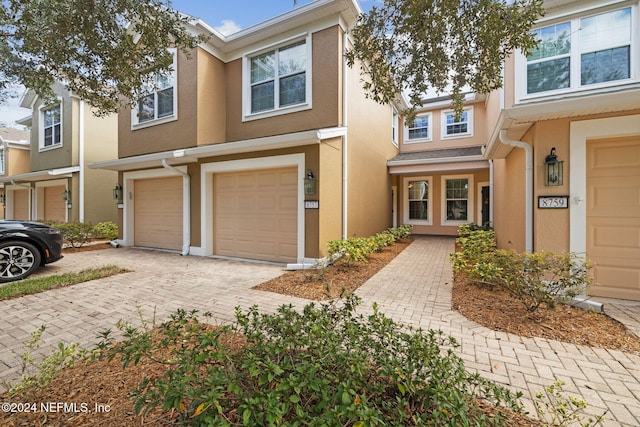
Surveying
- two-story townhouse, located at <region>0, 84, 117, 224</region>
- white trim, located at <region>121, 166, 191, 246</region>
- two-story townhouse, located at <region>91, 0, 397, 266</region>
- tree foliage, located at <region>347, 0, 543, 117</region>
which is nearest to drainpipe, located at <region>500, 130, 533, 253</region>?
tree foliage, located at <region>347, 0, 543, 117</region>

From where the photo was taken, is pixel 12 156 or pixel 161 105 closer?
pixel 161 105

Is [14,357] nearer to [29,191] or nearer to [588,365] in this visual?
[588,365]

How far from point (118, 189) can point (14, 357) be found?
846 centimetres

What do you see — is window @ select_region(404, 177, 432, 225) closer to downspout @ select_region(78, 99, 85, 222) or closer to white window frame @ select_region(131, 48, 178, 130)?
white window frame @ select_region(131, 48, 178, 130)

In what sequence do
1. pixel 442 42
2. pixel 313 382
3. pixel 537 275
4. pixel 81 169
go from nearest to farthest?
1. pixel 313 382
2. pixel 442 42
3. pixel 537 275
4. pixel 81 169

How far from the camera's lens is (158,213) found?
9344 millimetres

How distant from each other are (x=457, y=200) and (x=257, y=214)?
31.0ft

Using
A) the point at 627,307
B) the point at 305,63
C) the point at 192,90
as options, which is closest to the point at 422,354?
the point at 627,307

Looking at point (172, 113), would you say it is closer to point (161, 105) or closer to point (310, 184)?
point (161, 105)

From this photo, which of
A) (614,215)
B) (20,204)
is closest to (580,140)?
(614,215)

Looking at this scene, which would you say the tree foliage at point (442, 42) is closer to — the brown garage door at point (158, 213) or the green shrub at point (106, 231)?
the brown garage door at point (158, 213)

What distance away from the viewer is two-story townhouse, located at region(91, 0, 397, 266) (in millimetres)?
6680

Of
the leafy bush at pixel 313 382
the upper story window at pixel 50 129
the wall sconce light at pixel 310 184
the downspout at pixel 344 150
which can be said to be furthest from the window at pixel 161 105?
the leafy bush at pixel 313 382

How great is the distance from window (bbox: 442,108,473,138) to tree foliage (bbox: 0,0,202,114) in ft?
38.5
